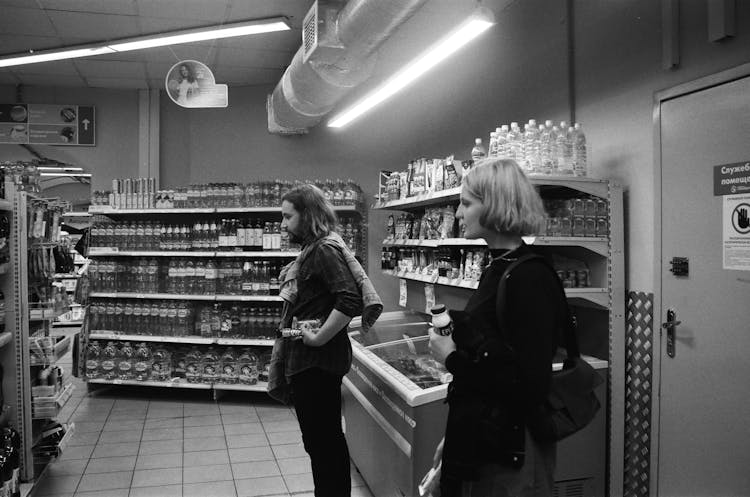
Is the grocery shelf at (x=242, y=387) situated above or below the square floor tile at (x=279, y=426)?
above

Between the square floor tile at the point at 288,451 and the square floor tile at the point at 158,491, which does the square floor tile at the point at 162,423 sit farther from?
the square floor tile at the point at 158,491

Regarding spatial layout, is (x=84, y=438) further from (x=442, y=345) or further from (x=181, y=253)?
(x=442, y=345)

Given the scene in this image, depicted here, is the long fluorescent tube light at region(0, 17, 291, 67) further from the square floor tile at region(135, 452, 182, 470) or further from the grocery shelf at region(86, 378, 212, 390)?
the square floor tile at region(135, 452, 182, 470)

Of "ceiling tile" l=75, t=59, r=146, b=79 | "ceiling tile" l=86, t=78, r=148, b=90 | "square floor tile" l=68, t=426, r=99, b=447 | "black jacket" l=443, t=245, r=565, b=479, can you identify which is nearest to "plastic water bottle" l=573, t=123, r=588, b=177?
"black jacket" l=443, t=245, r=565, b=479

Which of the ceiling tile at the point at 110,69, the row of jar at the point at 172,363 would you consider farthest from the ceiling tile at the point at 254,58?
the row of jar at the point at 172,363

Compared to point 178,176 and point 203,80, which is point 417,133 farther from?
point 178,176

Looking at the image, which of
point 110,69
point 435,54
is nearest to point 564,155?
point 435,54

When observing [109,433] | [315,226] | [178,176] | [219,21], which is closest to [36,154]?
[178,176]

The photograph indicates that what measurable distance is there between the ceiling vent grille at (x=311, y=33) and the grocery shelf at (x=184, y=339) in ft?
9.85

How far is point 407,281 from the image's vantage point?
5281 mm

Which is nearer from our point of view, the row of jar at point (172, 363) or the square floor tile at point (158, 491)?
the square floor tile at point (158, 491)

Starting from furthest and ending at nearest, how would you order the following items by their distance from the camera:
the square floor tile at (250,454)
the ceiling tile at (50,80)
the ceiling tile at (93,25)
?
1. the ceiling tile at (50,80)
2. the ceiling tile at (93,25)
3. the square floor tile at (250,454)

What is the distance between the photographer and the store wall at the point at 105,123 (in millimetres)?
7703

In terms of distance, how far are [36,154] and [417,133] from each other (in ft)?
18.7
